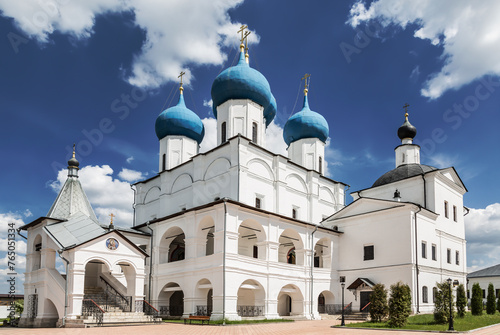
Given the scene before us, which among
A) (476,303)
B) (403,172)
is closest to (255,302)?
(476,303)

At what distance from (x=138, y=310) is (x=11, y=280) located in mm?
6244

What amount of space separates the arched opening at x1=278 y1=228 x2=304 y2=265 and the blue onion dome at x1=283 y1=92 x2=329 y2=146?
7.64m

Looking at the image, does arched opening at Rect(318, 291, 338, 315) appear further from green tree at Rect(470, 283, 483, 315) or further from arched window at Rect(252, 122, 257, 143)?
arched window at Rect(252, 122, 257, 143)

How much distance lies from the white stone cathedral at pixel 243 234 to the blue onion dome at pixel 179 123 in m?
0.07

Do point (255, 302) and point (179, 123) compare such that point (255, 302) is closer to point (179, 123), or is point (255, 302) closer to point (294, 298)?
point (294, 298)

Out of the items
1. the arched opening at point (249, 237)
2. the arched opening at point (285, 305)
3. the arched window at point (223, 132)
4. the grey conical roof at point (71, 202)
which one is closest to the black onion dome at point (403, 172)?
the arched opening at point (285, 305)

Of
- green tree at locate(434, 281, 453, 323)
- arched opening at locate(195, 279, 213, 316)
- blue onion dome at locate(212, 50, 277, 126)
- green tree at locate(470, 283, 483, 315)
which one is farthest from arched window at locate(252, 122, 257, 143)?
green tree at locate(470, 283, 483, 315)

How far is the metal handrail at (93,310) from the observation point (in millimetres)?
17203

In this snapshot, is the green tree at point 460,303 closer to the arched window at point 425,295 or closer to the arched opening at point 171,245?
the arched window at point 425,295

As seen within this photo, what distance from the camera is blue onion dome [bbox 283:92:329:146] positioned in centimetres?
2978

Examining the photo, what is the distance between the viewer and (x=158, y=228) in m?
24.2

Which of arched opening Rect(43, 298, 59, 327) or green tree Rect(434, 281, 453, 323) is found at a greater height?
green tree Rect(434, 281, 453, 323)

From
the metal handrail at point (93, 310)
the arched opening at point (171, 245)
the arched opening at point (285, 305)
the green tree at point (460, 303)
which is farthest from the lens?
the arched opening at point (285, 305)

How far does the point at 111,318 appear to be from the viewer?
17.6 meters
